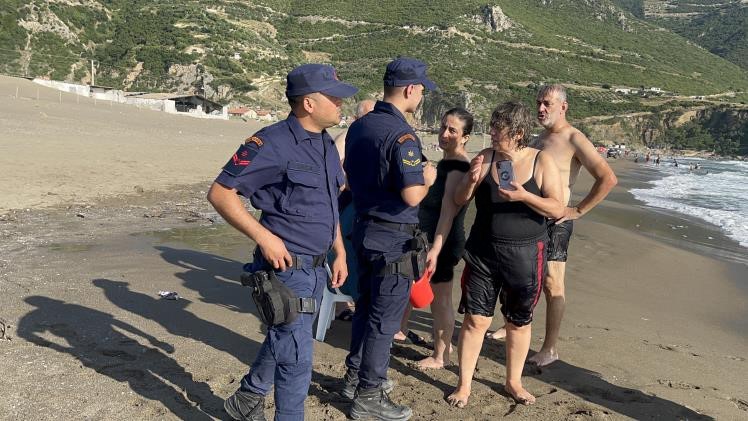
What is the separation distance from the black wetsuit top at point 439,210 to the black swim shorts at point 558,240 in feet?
2.27

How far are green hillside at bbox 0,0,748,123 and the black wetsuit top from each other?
59447 millimetres

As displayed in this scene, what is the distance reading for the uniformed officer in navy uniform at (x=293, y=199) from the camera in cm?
259

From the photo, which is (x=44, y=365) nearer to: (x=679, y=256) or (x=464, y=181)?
(x=464, y=181)

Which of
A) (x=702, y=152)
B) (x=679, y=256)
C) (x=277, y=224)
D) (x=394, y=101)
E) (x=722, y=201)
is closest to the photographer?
(x=277, y=224)

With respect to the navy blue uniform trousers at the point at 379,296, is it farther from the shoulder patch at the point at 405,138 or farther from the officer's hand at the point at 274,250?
the officer's hand at the point at 274,250

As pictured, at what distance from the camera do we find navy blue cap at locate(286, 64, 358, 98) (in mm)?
2676

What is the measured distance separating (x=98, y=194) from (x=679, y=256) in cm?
1006

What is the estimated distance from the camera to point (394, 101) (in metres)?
3.32

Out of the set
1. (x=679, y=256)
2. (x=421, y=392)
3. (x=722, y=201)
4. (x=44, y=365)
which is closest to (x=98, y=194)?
(x=44, y=365)

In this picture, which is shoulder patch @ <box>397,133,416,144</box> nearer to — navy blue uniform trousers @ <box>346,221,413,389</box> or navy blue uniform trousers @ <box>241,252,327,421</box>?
navy blue uniform trousers @ <box>346,221,413,389</box>

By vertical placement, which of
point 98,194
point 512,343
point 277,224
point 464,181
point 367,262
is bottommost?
point 98,194

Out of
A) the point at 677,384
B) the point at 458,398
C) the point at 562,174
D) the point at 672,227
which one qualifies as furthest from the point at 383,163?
the point at 672,227

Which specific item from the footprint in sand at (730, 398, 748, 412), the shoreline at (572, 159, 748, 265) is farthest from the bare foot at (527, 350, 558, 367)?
the shoreline at (572, 159, 748, 265)

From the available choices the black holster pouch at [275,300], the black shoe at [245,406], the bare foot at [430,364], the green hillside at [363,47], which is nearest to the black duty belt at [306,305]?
the black holster pouch at [275,300]
